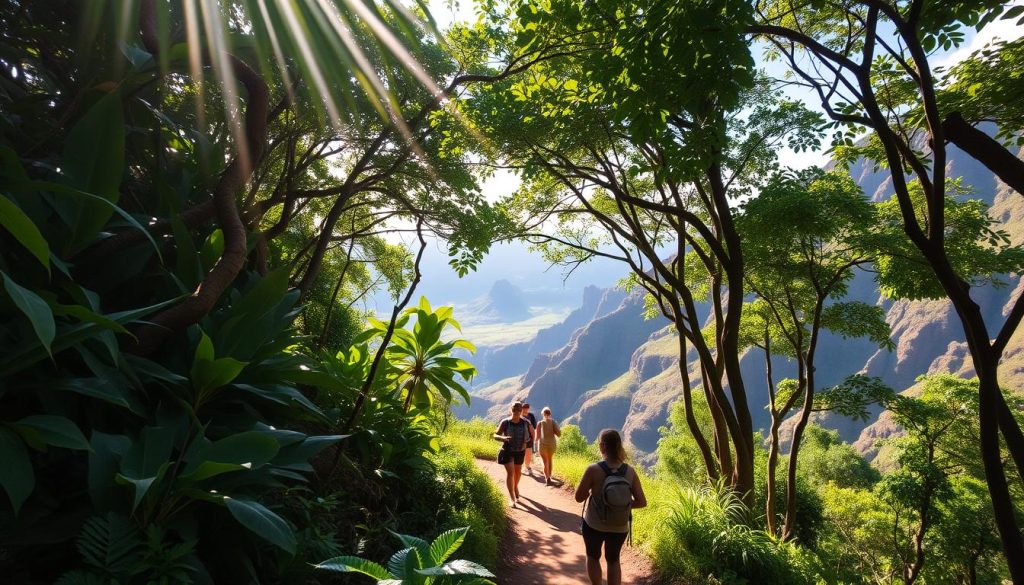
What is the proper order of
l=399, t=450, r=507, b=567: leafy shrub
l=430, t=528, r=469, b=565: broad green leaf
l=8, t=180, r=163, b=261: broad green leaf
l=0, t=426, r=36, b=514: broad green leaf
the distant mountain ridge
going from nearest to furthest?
l=0, t=426, r=36, b=514: broad green leaf
l=8, t=180, r=163, b=261: broad green leaf
l=430, t=528, r=469, b=565: broad green leaf
l=399, t=450, r=507, b=567: leafy shrub
the distant mountain ridge

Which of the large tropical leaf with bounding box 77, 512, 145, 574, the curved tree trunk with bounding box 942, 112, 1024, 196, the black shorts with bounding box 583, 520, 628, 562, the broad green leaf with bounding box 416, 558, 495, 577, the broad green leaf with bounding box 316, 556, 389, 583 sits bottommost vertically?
the black shorts with bounding box 583, 520, 628, 562

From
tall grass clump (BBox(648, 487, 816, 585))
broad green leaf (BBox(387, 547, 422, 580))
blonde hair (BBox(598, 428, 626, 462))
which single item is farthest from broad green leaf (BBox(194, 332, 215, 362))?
tall grass clump (BBox(648, 487, 816, 585))

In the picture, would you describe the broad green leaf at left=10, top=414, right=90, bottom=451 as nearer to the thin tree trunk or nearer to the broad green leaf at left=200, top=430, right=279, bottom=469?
the broad green leaf at left=200, top=430, right=279, bottom=469

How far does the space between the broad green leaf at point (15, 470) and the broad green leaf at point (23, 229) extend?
1.77 feet

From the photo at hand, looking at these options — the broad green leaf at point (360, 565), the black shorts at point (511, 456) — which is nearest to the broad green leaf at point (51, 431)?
the broad green leaf at point (360, 565)

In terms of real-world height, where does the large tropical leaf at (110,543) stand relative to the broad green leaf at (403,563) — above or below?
above

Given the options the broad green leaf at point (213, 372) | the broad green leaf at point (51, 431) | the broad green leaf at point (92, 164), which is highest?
the broad green leaf at point (92, 164)

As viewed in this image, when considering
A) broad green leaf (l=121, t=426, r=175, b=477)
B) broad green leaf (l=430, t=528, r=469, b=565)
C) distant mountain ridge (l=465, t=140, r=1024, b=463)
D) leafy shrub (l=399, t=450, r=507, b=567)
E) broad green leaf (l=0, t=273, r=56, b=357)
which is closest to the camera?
broad green leaf (l=0, t=273, r=56, b=357)

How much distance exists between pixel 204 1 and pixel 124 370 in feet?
6.17

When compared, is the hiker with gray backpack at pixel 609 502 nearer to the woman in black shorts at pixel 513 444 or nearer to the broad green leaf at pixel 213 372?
the woman in black shorts at pixel 513 444

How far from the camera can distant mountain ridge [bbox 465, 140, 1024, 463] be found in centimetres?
7419

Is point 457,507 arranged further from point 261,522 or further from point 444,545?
point 261,522

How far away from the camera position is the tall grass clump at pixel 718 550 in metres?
3.98

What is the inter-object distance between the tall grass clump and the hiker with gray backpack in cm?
118
